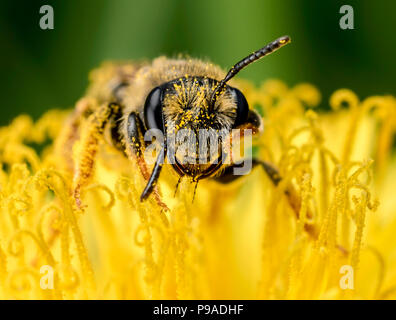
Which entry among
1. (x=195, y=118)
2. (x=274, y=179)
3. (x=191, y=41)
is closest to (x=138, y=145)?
(x=195, y=118)

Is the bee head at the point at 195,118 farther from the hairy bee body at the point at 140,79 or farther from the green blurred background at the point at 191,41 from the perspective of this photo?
the green blurred background at the point at 191,41

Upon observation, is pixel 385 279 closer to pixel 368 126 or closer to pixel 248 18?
pixel 368 126

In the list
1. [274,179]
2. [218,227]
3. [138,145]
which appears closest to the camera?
[138,145]

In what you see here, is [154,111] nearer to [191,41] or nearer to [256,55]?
[256,55]

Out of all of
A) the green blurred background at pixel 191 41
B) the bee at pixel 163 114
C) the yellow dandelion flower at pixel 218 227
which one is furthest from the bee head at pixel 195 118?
the green blurred background at pixel 191 41
